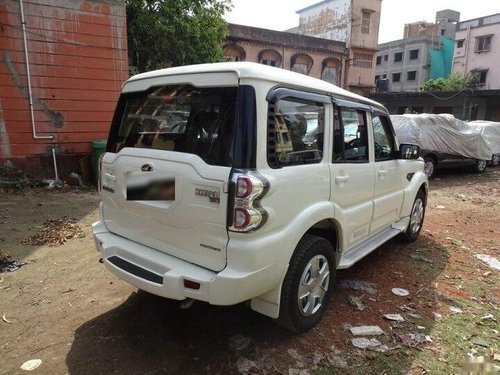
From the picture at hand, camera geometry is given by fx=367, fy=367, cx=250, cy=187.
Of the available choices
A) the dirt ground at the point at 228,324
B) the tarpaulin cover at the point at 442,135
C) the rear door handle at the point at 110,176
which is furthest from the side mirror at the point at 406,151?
the tarpaulin cover at the point at 442,135

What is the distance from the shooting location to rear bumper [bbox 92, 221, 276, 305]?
2188 millimetres

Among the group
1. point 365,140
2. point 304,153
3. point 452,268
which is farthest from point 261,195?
point 452,268

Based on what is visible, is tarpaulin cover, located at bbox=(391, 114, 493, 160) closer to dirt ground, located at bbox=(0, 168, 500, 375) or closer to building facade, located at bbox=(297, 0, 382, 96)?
dirt ground, located at bbox=(0, 168, 500, 375)

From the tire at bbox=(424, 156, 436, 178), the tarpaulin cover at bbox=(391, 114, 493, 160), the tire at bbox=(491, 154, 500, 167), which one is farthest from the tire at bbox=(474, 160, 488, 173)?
the tire at bbox=(424, 156, 436, 178)

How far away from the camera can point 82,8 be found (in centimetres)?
796

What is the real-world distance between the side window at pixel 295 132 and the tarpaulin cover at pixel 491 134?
11.9 metres

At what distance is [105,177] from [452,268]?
3905 millimetres

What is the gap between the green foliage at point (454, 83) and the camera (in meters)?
31.8

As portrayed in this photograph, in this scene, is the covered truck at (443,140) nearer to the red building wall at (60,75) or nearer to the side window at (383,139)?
the side window at (383,139)

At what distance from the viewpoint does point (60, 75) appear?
7.93 m

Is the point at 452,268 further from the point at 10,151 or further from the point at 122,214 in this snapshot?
the point at 10,151

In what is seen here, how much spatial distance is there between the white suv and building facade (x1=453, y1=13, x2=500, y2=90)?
3739 cm

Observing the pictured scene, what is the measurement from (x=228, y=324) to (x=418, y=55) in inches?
1838

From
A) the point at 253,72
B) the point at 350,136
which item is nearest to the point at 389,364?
the point at 350,136
